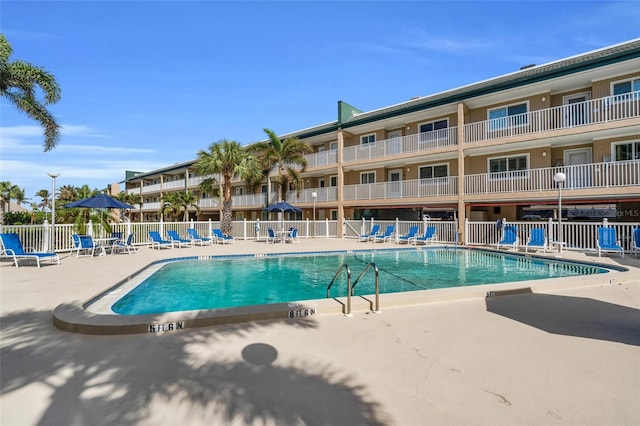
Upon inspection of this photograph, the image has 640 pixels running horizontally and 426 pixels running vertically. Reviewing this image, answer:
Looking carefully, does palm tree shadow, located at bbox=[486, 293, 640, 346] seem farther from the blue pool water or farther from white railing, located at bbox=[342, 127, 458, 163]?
white railing, located at bbox=[342, 127, 458, 163]

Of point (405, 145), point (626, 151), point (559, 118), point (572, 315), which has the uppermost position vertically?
point (559, 118)

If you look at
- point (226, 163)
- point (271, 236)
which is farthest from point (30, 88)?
point (271, 236)

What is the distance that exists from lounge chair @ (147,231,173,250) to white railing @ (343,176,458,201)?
489 inches

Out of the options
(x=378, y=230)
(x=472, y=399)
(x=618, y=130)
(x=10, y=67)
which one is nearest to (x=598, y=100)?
(x=618, y=130)

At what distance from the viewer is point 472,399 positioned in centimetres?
287

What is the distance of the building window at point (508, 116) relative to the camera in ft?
57.6

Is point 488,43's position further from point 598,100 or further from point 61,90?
point 61,90

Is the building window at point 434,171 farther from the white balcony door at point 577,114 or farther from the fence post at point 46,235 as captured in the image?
the fence post at point 46,235

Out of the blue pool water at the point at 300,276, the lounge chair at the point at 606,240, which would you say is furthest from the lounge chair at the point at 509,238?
the lounge chair at the point at 606,240

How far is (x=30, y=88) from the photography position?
13789 millimetres

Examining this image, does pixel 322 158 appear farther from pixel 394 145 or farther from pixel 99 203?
pixel 99 203

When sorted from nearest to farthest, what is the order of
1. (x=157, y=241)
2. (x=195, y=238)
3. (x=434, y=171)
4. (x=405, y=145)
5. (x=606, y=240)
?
(x=606, y=240) < (x=157, y=241) < (x=195, y=238) < (x=405, y=145) < (x=434, y=171)

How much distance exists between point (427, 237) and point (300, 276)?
10579 mm

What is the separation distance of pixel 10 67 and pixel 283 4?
11.6 metres
